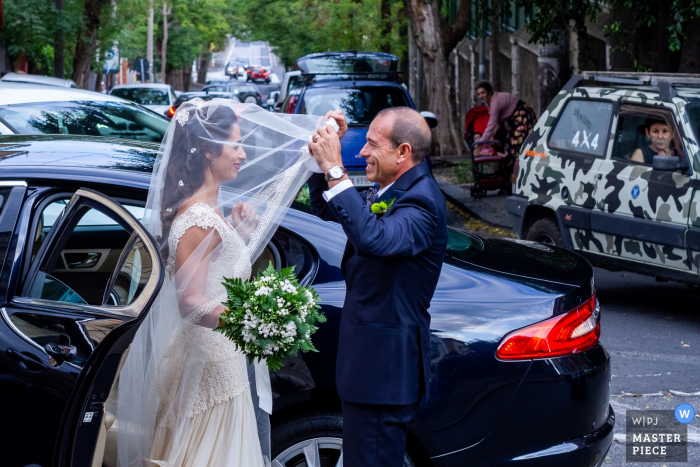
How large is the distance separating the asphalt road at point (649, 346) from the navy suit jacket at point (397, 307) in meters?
2.23

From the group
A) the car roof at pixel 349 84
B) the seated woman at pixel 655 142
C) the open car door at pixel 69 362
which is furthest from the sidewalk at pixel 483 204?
the open car door at pixel 69 362

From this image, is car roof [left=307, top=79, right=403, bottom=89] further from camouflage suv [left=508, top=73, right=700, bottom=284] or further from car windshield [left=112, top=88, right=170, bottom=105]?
car windshield [left=112, top=88, right=170, bottom=105]

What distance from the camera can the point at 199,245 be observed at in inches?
118

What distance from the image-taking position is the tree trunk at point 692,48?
35.4 ft

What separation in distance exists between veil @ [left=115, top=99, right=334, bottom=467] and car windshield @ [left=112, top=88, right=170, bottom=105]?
20162 millimetres

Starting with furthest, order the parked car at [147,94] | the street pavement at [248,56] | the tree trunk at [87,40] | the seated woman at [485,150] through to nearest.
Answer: the street pavement at [248,56]
the parked car at [147,94]
the tree trunk at [87,40]
the seated woman at [485,150]

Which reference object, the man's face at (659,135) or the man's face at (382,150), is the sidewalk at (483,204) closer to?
the man's face at (659,135)

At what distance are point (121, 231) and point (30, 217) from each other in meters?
1.20

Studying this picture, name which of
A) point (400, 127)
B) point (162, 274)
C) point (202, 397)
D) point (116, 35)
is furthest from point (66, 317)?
point (116, 35)

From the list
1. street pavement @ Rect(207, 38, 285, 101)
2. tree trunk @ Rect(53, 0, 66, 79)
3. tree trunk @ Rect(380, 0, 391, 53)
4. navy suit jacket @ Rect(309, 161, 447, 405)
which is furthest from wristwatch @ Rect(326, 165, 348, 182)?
street pavement @ Rect(207, 38, 285, 101)

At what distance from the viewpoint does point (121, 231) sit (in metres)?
4.23

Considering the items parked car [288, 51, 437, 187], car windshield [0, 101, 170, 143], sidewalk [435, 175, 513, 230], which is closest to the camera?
car windshield [0, 101, 170, 143]

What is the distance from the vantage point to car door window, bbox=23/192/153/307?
9.73ft

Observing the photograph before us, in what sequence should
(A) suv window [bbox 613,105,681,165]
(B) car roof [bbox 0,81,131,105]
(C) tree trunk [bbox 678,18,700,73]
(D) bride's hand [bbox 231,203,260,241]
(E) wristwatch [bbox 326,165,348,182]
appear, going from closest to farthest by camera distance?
(E) wristwatch [bbox 326,165,348,182]
(D) bride's hand [bbox 231,203,260,241]
(A) suv window [bbox 613,105,681,165]
(B) car roof [bbox 0,81,131,105]
(C) tree trunk [bbox 678,18,700,73]
